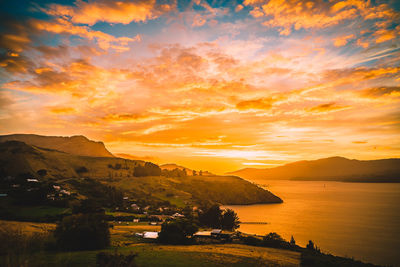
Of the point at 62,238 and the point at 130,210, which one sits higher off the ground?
the point at 62,238

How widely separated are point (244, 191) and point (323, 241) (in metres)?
117

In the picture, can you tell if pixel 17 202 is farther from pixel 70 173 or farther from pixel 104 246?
pixel 70 173

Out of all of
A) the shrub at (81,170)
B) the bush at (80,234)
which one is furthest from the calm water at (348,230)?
the shrub at (81,170)

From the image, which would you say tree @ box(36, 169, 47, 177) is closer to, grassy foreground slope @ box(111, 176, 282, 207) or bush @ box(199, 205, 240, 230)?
grassy foreground slope @ box(111, 176, 282, 207)

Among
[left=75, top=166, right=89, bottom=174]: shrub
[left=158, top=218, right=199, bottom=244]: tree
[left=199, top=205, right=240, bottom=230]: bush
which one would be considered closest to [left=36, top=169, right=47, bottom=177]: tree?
[left=75, top=166, right=89, bottom=174]: shrub

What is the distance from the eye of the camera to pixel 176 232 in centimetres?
4644

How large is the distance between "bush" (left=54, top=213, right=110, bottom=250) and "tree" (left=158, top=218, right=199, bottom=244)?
1130 cm

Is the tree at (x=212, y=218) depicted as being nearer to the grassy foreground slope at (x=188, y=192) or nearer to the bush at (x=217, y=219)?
the bush at (x=217, y=219)

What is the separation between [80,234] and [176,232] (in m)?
17.9

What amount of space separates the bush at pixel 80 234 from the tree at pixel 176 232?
445 inches

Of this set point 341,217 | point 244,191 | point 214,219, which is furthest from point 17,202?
point 244,191

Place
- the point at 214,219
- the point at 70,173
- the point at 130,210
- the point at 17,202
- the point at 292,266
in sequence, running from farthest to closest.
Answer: the point at 70,173, the point at 130,210, the point at 214,219, the point at 17,202, the point at 292,266

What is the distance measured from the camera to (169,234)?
4569 cm

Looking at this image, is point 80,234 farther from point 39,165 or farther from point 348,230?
point 39,165
